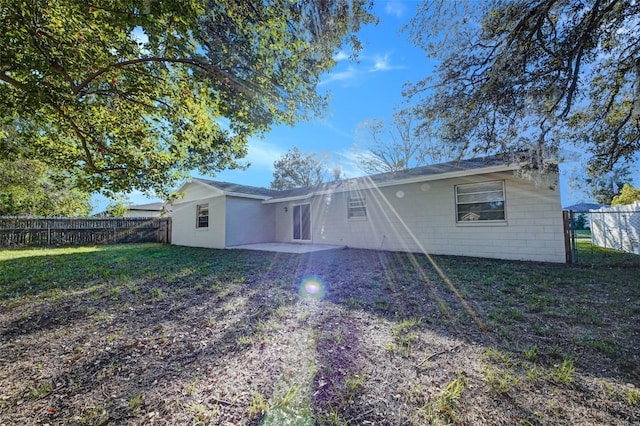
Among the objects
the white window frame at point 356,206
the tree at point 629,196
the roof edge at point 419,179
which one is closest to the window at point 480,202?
the roof edge at point 419,179

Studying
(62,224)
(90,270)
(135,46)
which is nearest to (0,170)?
(62,224)

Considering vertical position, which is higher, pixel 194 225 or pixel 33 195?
pixel 33 195

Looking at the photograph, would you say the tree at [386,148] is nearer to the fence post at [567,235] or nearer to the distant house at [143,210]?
the fence post at [567,235]

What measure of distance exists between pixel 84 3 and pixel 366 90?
27.6 feet

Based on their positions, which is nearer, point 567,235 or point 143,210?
point 567,235

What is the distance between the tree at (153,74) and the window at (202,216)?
21.0ft

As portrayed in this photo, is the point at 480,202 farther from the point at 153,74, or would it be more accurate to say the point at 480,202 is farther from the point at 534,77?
the point at 153,74

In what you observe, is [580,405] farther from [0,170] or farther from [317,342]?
[0,170]

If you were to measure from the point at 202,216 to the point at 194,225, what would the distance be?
85 cm

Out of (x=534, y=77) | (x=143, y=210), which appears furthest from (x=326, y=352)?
(x=143, y=210)

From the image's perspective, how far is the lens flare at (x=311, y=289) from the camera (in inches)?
180

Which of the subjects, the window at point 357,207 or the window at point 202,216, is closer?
the window at point 357,207

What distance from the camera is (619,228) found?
30.5 feet

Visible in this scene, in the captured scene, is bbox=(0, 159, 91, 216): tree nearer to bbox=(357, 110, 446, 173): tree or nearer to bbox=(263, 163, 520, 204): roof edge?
bbox=(263, 163, 520, 204): roof edge
